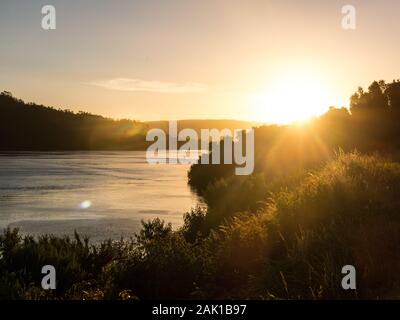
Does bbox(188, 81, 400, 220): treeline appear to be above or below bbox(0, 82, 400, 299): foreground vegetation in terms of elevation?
above

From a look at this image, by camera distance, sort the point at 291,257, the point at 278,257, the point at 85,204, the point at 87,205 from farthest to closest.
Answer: the point at 85,204
the point at 87,205
the point at 278,257
the point at 291,257

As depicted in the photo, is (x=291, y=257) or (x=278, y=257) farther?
Answer: (x=278, y=257)

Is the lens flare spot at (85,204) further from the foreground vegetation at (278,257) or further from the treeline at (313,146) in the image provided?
the foreground vegetation at (278,257)

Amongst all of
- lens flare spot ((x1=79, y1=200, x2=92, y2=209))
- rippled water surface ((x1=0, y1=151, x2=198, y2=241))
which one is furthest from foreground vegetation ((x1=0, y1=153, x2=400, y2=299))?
lens flare spot ((x1=79, y1=200, x2=92, y2=209))

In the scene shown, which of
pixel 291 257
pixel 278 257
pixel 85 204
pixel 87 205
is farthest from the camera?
pixel 85 204

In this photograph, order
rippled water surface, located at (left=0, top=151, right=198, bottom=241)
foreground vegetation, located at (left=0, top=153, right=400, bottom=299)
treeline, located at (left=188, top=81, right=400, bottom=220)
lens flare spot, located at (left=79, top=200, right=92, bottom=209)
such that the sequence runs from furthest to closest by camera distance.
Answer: lens flare spot, located at (left=79, top=200, right=92, bottom=209) < rippled water surface, located at (left=0, top=151, right=198, bottom=241) < treeline, located at (left=188, top=81, right=400, bottom=220) < foreground vegetation, located at (left=0, top=153, right=400, bottom=299)

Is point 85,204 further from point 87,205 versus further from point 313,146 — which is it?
point 313,146

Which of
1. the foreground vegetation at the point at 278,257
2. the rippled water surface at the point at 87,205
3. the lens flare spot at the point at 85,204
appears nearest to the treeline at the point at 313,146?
the rippled water surface at the point at 87,205

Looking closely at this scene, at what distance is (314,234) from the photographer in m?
11.7

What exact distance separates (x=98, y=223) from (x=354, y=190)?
82.3 feet

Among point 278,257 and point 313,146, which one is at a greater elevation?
point 313,146

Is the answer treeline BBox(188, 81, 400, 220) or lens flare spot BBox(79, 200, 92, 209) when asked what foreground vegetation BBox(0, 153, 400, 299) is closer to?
treeline BBox(188, 81, 400, 220)

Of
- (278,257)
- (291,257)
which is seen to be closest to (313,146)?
(278,257)

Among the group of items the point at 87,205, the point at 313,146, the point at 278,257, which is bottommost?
the point at 87,205
